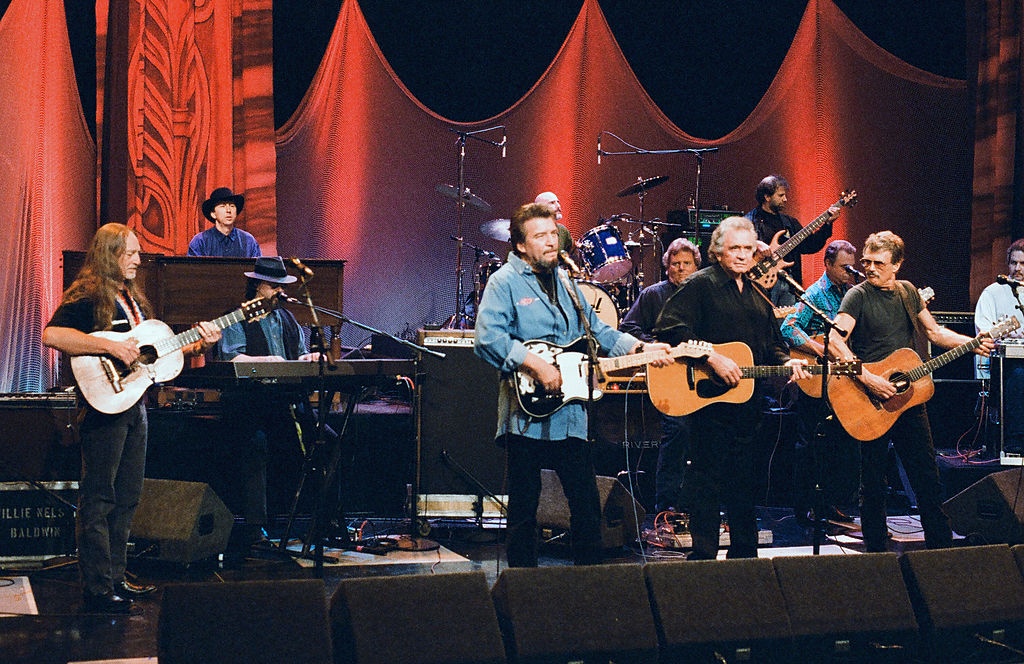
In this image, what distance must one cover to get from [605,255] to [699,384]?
4.97m

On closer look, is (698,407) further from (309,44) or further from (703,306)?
(309,44)

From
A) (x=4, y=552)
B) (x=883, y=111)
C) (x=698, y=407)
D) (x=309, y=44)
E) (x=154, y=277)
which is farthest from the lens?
(x=883, y=111)

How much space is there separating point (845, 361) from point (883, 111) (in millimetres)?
6635

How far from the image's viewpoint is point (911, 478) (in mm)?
6051

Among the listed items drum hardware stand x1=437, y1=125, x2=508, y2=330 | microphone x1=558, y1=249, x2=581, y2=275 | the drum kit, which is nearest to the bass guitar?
microphone x1=558, y1=249, x2=581, y2=275

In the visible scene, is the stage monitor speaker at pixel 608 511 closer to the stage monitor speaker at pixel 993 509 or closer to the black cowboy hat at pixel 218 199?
the stage monitor speaker at pixel 993 509

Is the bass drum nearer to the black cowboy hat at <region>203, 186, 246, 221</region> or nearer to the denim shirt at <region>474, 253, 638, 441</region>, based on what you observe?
the black cowboy hat at <region>203, 186, 246, 221</region>

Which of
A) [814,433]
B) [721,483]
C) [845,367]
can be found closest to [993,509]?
[814,433]

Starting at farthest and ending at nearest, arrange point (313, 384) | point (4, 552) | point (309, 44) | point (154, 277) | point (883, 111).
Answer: point (883, 111)
point (309, 44)
point (154, 277)
point (4, 552)
point (313, 384)

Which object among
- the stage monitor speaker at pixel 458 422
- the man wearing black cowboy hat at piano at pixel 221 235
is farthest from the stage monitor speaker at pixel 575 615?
the man wearing black cowboy hat at piano at pixel 221 235

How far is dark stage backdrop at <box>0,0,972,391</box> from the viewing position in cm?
937

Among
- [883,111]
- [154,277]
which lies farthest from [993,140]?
[154,277]

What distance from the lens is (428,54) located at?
1114 cm

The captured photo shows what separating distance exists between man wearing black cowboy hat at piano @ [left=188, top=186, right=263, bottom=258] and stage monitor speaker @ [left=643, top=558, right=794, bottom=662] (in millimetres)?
5639
